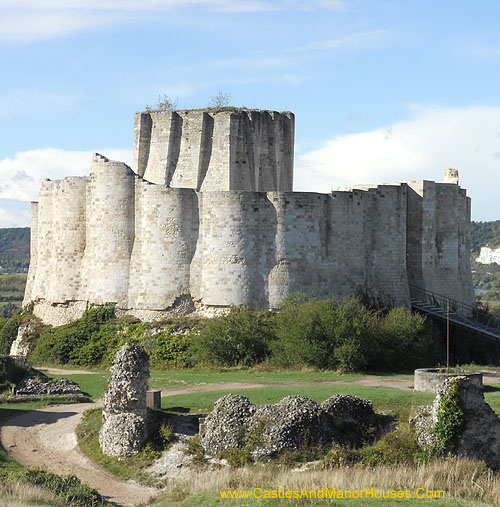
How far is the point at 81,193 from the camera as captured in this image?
144ft

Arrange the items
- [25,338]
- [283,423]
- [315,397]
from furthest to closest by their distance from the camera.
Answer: [25,338] < [315,397] < [283,423]

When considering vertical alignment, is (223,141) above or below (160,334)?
above

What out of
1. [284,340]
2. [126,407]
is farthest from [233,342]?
[126,407]

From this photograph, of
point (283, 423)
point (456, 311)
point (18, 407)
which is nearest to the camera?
point (283, 423)

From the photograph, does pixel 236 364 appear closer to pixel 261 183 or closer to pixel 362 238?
pixel 362 238

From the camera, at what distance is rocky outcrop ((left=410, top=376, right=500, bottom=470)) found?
22.7 metres

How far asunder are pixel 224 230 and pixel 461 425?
1847 cm

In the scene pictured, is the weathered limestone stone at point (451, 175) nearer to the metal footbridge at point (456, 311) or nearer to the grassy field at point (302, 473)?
the metal footbridge at point (456, 311)

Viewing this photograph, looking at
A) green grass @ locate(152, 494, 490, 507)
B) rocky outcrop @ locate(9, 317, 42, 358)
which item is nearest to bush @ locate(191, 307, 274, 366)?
rocky outcrop @ locate(9, 317, 42, 358)

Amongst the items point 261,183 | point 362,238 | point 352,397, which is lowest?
point 352,397

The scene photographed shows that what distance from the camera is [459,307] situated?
153ft

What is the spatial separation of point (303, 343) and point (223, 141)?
13548 mm

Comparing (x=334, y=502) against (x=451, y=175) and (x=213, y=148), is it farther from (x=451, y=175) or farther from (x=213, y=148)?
(x=451, y=175)

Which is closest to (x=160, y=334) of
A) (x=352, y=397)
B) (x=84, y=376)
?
(x=84, y=376)
